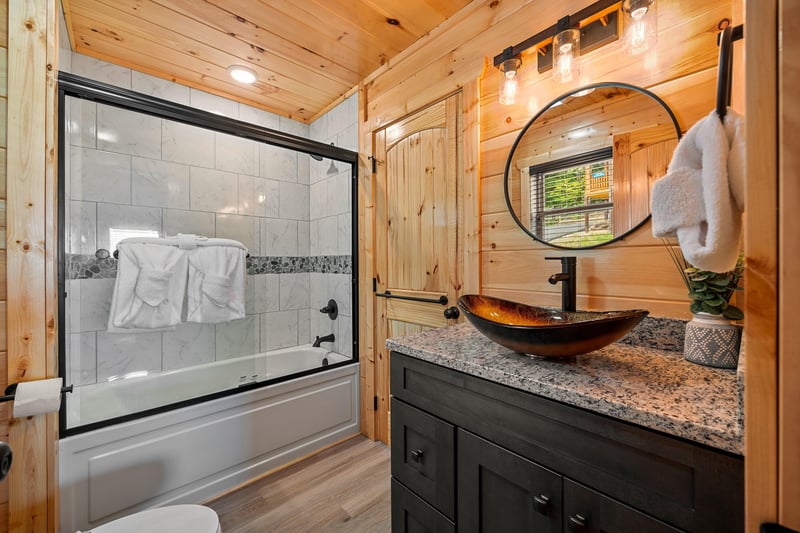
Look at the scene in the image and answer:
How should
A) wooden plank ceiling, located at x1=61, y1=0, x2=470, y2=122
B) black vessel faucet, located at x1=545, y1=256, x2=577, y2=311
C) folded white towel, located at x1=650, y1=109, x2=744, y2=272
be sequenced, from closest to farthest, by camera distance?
folded white towel, located at x1=650, y1=109, x2=744, y2=272 → black vessel faucet, located at x1=545, y1=256, x2=577, y2=311 → wooden plank ceiling, located at x1=61, y1=0, x2=470, y2=122

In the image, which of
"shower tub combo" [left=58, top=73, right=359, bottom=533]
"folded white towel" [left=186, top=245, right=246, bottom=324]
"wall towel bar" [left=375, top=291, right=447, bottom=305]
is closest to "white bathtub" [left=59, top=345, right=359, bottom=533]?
"shower tub combo" [left=58, top=73, right=359, bottom=533]

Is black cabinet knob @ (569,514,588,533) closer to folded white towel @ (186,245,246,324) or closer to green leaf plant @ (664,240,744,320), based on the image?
green leaf plant @ (664,240,744,320)

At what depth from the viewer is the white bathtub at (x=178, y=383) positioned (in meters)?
1.72

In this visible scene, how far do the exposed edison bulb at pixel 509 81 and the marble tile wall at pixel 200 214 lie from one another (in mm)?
1253

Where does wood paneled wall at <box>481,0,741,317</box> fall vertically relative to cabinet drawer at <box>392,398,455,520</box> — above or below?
above

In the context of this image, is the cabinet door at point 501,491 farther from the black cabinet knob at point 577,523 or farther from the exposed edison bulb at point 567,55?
the exposed edison bulb at point 567,55

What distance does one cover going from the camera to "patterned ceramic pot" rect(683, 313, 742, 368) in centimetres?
81

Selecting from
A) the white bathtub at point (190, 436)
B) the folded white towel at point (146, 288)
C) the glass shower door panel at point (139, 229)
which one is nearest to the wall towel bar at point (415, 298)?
the white bathtub at point (190, 436)

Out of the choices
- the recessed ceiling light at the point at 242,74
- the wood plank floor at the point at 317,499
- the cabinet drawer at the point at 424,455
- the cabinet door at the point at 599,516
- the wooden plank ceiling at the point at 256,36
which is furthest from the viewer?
the recessed ceiling light at the point at 242,74

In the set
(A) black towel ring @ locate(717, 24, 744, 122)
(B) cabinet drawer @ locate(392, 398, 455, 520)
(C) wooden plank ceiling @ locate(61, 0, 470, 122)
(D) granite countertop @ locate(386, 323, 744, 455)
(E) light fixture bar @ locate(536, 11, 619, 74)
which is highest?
(C) wooden plank ceiling @ locate(61, 0, 470, 122)

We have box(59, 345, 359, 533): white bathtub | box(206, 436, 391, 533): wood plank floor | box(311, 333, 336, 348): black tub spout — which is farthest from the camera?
box(311, 333, 336, 348): black tub spout

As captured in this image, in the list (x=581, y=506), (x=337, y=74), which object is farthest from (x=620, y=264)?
(x=337, y=74)

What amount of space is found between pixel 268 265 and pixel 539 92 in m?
2.18

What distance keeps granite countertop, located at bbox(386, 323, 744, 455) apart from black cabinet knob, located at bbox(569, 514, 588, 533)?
23 centimetres
